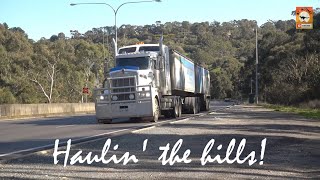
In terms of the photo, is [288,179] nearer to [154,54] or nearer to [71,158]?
[71,158]

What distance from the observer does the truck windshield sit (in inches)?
1011

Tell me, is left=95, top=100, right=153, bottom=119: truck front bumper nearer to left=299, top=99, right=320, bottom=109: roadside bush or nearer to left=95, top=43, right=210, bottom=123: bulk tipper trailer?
left=95, top=43, right=210, bottom=123: bulk tipper trailer

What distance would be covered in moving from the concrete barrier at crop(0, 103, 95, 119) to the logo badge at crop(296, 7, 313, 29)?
A: 2313cm

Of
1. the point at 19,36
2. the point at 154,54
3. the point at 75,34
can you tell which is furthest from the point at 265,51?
the point at 154,54

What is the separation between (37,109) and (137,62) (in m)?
19.2

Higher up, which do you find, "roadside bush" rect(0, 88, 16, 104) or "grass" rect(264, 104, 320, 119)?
"roadside bush" rect(0, 88, 16, 104)

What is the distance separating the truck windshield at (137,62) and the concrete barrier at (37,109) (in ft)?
49.1

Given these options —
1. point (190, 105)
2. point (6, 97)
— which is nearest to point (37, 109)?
point (190, 105)

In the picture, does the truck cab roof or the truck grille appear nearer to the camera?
the truck grille

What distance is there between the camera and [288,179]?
8742 mm

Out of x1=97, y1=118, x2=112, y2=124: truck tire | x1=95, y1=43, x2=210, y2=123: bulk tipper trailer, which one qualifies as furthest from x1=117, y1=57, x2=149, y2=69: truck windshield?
x1=97, y1=118, x2=112, y2=124: truck tire

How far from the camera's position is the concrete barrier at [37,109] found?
3797 centimetres

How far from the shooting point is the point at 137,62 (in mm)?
25812

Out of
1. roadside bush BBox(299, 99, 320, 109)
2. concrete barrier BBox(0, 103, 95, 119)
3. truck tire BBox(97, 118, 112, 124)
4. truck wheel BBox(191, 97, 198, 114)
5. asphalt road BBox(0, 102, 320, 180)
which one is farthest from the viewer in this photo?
roadside bush BBox(299, 99, 320, 109)
